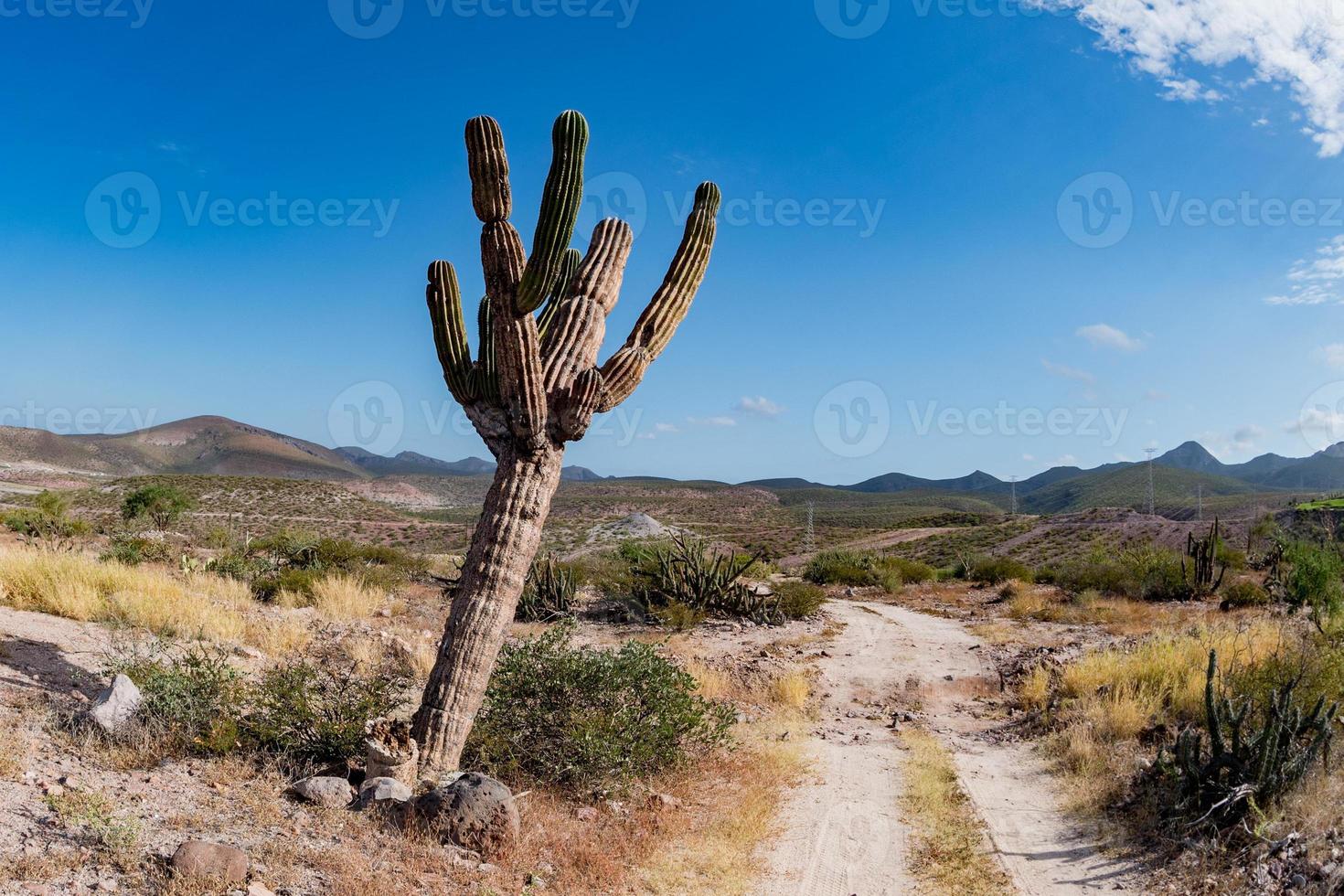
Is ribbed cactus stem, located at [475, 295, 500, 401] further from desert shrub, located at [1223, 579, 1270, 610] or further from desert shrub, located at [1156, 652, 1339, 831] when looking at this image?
desert shrub, located at [1223, 579, 1270, 610]

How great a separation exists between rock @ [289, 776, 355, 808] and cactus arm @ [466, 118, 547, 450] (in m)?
2.72

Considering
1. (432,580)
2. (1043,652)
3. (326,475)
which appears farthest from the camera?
(326,475)

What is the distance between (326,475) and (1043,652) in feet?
416

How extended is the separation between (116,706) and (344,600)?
7.25 m

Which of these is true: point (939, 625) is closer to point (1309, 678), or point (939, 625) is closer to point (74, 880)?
point (1309, 678)

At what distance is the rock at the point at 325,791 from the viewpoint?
5199 mm

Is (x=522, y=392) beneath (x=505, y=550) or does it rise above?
above

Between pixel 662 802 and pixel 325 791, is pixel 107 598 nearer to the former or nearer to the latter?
pixel 325 791

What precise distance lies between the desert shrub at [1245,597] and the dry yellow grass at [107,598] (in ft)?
59.8

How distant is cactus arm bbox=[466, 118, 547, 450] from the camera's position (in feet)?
19.1

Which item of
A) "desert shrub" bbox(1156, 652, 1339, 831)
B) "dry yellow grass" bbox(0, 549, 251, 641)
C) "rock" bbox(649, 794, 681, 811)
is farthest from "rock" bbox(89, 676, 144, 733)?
"desert shrub" bbox(1156, 652, 1339, 831)

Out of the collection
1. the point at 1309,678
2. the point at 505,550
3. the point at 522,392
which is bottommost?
the point at 1309,678

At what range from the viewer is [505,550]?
5.95 m

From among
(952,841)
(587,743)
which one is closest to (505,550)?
(587,743)
